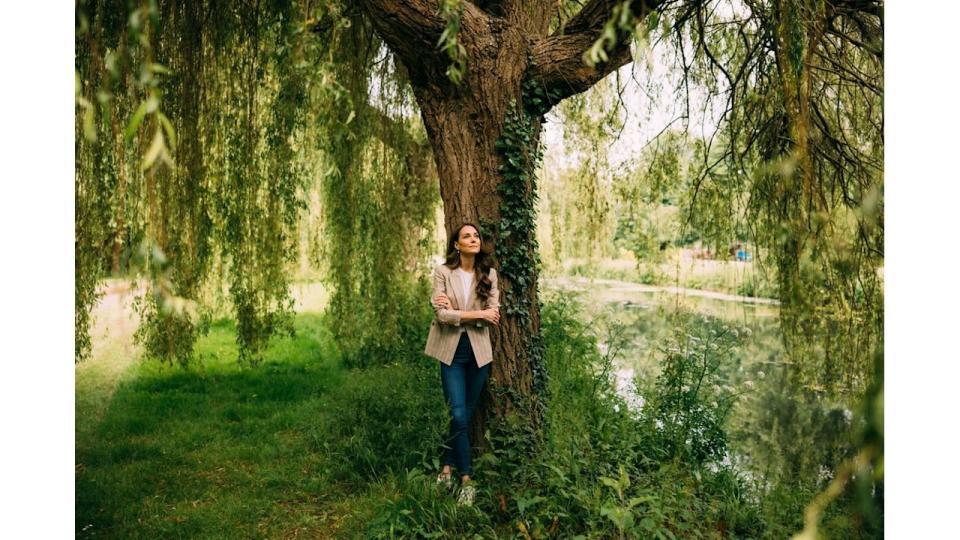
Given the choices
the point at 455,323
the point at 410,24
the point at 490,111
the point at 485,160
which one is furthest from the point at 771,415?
the point at 410,24

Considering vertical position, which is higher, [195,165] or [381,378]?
[195,165]

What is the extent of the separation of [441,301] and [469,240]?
363mm

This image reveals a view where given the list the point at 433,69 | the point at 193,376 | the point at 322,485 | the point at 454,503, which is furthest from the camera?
the point at 193,376

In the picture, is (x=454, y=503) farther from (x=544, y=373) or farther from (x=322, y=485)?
(x=322, y=485)

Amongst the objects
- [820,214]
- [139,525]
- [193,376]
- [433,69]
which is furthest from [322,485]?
[193,376]

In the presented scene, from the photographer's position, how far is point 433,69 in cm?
365

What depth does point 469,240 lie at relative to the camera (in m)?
3.58

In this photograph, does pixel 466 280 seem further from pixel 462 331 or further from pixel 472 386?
pixel 472 386

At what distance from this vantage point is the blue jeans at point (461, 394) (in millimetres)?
3557

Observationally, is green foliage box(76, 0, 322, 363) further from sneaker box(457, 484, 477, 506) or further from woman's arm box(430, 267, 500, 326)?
sneaker box(457, 484, 477, 506)

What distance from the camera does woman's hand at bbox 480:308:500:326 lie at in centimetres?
348

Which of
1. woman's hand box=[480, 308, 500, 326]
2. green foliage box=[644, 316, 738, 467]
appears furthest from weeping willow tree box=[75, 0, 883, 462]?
green foliage box=[644, 316, 738, 467]

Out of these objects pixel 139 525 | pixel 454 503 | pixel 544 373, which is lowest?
pixel 139 525

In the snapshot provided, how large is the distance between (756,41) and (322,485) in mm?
4061
